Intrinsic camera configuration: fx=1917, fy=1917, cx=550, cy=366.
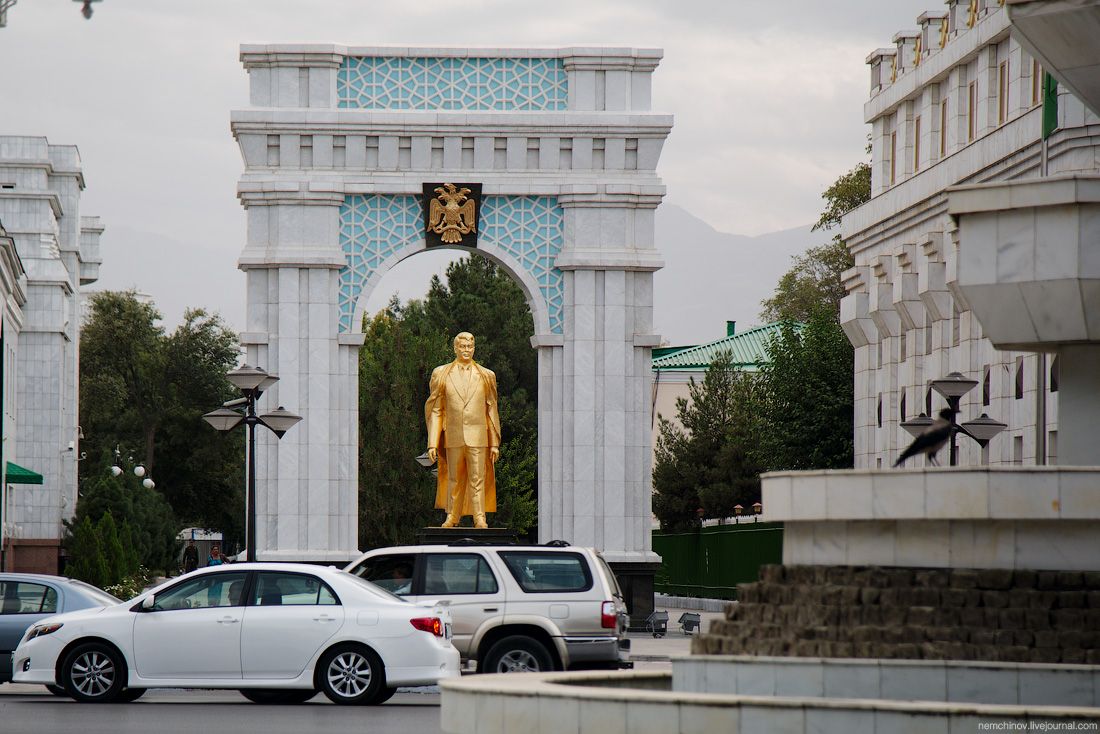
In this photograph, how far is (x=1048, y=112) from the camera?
110 feet

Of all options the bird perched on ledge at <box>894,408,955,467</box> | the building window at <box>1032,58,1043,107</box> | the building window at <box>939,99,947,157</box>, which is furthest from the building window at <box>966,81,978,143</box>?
the bird perched on ledge at <box>894,408,955,467</box>

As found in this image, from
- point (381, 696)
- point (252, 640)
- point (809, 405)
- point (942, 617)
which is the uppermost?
point (809, 405)

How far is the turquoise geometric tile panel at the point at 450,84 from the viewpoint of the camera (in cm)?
3369

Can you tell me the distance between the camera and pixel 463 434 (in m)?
29.8

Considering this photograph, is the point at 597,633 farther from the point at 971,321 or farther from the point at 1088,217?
the point at 971,321

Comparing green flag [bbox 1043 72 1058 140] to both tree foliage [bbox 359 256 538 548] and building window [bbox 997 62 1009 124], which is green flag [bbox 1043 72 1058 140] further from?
tree foliage [bbox 359 256 538 548]

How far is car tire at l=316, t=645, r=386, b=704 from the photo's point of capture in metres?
18.4

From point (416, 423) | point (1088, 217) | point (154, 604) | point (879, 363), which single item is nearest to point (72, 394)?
point (416, 423)

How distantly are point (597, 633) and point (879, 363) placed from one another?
93.2 ft

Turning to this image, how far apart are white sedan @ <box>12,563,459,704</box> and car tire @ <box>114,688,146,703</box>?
9cm

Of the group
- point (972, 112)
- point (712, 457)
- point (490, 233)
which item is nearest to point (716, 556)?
point (972, 112)

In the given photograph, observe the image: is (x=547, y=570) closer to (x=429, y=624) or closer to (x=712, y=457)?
(x=429, y=624)

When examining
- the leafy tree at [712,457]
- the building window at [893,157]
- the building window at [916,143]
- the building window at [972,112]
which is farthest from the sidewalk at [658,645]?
the leafy tree at [712,457]

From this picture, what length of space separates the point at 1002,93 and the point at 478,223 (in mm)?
12264
